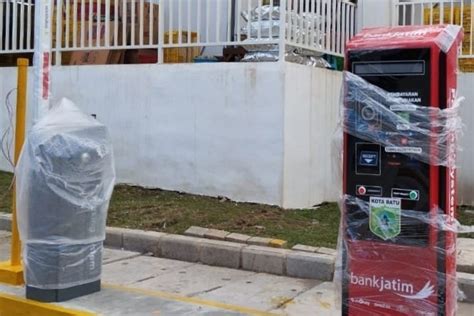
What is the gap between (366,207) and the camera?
4.12 metres

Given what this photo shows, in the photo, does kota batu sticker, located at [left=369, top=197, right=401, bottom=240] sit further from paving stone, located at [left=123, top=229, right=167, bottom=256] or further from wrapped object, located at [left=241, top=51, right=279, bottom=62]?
wrapped object, located at [left=241, top=51, right=279, bottom=62]

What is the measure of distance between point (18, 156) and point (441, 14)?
661 centimetres

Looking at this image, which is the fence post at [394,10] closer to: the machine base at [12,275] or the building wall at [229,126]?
the building wall at [229,126]

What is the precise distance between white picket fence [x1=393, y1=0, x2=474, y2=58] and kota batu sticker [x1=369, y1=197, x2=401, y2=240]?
597 cm

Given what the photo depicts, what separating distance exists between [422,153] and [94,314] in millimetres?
2731

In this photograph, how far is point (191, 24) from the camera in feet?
31.8

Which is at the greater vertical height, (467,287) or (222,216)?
(222,216)

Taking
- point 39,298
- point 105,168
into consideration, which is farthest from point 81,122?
point 39,298

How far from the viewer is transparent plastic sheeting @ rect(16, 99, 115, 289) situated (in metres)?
5.17

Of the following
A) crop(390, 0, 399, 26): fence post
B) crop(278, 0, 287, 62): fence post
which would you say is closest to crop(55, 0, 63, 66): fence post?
crop(278, 0, 287, 62): fence post

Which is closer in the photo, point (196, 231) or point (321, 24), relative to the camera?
point (196, 231)

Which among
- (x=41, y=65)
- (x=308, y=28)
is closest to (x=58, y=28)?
(x=308, y=28)

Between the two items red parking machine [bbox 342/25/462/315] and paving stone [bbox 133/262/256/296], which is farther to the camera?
paving stone [bbox 133/262/256/296]

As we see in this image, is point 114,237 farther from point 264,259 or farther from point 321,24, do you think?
point 321,24
